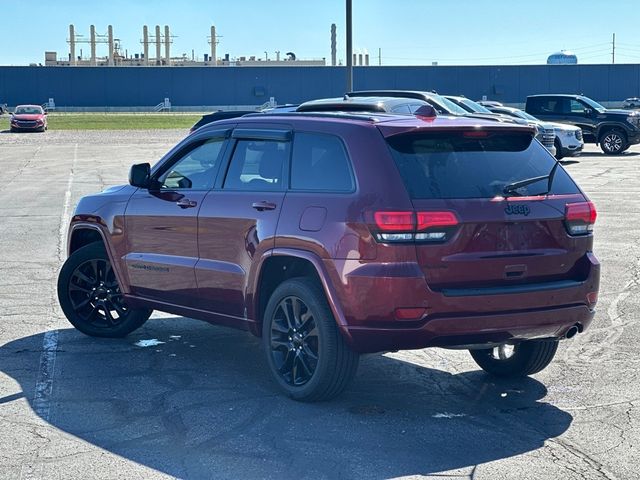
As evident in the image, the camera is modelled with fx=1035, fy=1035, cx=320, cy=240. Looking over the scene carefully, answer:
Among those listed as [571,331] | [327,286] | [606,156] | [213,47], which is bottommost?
→ [606,156]

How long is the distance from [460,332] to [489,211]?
2.38 ft

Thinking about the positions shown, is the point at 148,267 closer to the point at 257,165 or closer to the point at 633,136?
the point at 257,165

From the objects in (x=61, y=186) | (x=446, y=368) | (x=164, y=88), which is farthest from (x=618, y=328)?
(x=164, y=88)

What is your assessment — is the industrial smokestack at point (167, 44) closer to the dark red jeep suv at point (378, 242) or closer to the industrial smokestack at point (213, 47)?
the industrial smokestack at point (213, 47)

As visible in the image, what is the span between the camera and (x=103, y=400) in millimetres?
6547

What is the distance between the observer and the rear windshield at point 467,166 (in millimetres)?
6047

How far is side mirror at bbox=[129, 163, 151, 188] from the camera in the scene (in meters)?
7.82

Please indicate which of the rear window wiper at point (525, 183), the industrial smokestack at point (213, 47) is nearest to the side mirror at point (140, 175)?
the rear window wiper at point (525, 183)

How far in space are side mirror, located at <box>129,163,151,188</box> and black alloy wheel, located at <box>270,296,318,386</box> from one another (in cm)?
187

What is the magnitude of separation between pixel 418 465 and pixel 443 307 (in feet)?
3.17

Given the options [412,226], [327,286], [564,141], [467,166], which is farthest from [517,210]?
[564,141]

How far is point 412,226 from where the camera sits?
584 cm

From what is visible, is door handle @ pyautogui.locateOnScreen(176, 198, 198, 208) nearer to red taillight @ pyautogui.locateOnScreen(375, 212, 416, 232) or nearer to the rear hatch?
the rear hatch

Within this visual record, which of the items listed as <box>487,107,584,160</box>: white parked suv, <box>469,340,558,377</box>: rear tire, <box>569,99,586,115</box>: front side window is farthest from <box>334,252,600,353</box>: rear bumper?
<box>569,99,586,115</box>: front side window
